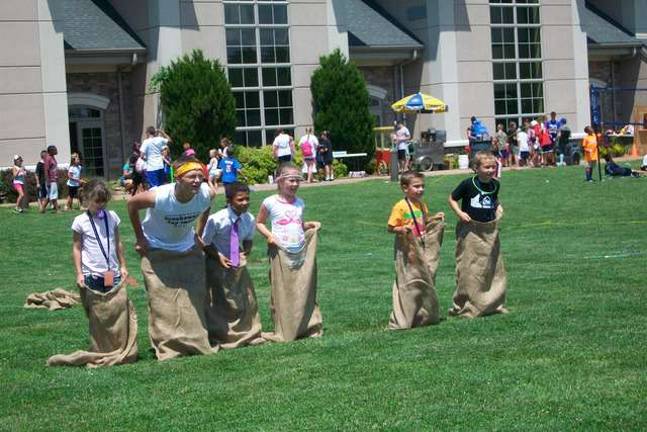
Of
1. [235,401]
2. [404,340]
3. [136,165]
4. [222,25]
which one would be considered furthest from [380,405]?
[222,25]

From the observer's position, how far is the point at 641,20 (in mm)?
49031

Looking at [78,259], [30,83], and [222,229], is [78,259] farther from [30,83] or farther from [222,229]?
[30,83]

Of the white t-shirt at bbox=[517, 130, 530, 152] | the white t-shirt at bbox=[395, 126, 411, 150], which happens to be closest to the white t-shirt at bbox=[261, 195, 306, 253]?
the white t-shirt at bbox=[395, 126, 411, 150]

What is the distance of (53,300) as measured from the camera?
47.0 ft

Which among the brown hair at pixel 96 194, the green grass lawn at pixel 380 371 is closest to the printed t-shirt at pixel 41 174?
the green grass lawn at pixel 380 371

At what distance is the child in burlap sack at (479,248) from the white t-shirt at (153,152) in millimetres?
17635

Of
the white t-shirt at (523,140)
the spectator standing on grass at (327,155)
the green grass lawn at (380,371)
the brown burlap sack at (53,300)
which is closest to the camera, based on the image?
the green grass lawn at (380,371)

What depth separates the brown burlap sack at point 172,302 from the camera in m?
10.2

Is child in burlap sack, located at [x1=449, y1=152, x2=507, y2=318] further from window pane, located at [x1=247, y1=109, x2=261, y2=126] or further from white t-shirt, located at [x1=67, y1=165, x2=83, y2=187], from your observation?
window pane, located at [x1=247, y1=109, x2=261, y2=126]

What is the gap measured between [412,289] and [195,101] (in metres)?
25.0

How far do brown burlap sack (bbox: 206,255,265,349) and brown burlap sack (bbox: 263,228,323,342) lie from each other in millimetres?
251

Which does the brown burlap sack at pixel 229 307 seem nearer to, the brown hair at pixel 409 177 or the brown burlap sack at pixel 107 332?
the brown burlap sack at pixel 107 332

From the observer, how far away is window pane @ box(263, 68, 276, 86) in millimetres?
38281

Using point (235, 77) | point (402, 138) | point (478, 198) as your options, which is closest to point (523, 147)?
point (402, 138)
